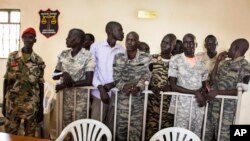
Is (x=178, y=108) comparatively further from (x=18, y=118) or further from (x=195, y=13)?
(x=195, y=13)

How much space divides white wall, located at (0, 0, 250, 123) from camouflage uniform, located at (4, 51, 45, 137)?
228 centimetres

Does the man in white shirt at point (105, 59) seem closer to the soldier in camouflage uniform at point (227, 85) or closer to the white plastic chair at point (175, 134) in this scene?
the white plastic chair at point (175, 134)

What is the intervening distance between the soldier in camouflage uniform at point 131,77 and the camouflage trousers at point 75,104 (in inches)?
13.2

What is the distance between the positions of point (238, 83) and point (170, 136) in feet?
3.11

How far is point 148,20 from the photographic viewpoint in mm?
4582

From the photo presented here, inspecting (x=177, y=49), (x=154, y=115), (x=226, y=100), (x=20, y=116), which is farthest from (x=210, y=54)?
(x=20, y=116)

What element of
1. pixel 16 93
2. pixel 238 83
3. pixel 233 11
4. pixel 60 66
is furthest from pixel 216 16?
pixel 16 93

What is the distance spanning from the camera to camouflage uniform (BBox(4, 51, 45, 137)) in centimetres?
263

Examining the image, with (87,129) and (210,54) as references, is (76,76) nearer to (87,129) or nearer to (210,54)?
(87,129)

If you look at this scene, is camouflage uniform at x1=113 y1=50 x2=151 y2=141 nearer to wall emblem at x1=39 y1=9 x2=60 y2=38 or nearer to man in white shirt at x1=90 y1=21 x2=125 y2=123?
man in white shirt at x1=90 y1=21 x2=125 y2=123

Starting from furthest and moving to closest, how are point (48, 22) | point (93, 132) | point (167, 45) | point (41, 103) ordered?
point (48, 22), point (167, 45), point (41, 103), point (93, 132)

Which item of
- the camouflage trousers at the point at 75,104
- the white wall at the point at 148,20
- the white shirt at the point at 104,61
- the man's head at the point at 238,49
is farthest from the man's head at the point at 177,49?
the white wall at the point at 148,20

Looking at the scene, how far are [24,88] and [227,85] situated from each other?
1.94 metres

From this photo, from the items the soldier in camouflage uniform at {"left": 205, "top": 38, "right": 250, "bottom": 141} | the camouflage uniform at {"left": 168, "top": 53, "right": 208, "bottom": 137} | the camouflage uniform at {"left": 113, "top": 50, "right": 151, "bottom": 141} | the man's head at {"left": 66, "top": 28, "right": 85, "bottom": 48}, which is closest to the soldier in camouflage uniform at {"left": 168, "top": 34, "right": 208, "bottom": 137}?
the camouflage uniform at {"left": 168, "top": 53, "right": 208, "bottom": 137}
